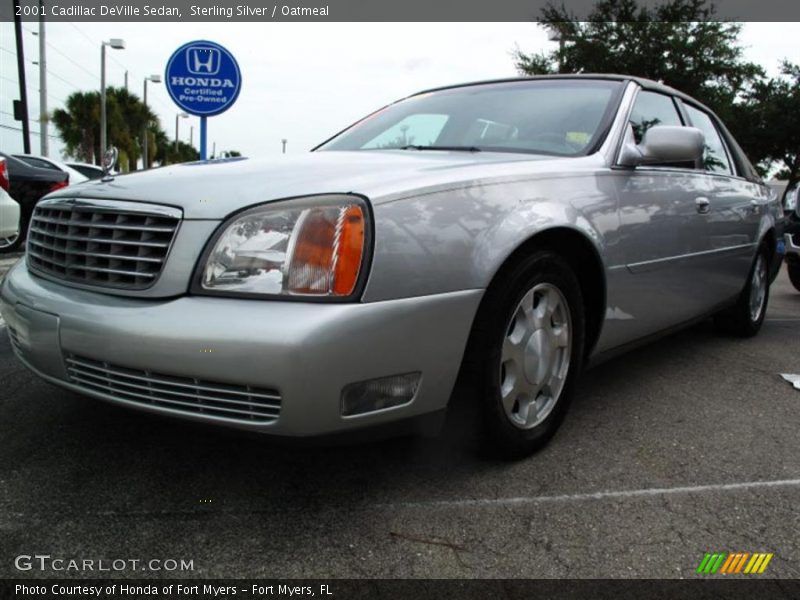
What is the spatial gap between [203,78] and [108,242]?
4.92m

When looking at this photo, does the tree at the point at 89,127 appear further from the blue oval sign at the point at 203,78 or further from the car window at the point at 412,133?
the car window at the point at 412,133

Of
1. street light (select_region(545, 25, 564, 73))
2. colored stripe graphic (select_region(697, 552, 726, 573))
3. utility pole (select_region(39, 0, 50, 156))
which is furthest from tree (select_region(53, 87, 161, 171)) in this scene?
colored stripe graphic (select_region(697, 552, 726, 573))

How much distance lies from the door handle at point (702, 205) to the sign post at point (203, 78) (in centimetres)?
440

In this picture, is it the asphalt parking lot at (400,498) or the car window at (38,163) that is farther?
the car window at (38,163)

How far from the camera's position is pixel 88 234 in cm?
208

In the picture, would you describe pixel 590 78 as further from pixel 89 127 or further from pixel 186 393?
pixel 89 127

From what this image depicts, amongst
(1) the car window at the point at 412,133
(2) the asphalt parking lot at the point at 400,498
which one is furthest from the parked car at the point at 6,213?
(1) the car window at the point at 412,133

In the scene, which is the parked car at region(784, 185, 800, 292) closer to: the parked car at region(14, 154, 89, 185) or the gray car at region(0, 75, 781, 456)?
the gray car at region(0, 75, 781, 456)

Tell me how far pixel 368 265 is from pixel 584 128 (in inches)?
57.8

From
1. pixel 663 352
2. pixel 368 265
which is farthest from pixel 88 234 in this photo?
pixel 663 352

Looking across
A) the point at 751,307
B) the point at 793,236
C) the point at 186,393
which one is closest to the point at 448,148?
the point at 186,393

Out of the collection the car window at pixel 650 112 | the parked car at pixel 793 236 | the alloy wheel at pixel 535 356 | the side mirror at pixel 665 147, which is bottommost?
the parked car at pixel 793 236

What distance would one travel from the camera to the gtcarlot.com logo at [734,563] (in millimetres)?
1757

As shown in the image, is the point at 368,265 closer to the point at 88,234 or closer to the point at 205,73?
the point at 88,234
